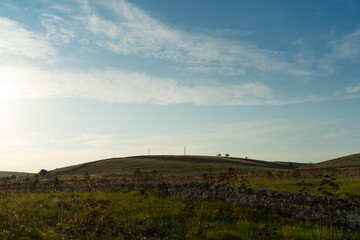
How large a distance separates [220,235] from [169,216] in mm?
5698

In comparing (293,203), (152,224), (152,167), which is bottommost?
(152,224)

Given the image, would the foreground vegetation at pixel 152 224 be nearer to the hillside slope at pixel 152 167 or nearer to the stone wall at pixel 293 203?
the stone wall at pixel 293 203

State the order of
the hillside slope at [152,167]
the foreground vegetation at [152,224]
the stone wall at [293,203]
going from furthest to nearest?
1. the hillside slope at [152,167]
2. the stone wall at [293,203]
3. the foreground vegetation at [152,224]

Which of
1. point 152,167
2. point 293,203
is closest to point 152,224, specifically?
point 293,203

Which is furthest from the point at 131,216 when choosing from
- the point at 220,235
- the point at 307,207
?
the point at 307,207

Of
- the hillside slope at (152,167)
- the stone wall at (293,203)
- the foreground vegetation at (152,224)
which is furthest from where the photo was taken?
the hillside slope at (152,167)

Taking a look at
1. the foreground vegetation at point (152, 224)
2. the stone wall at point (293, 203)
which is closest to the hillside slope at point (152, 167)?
the stone wall at point (293, 203)

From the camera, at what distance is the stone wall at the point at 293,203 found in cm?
1235

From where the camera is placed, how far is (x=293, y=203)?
1378cm

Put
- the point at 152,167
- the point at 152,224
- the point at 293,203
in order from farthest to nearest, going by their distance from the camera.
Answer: the point at 152,167 → the point at 293,203 → the point at 152,224

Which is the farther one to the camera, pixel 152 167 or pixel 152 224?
Answer: pixel 152 167

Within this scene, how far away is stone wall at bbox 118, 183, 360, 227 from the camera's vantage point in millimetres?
12355

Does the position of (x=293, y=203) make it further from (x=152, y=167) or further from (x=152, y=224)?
(x=152, y=167)

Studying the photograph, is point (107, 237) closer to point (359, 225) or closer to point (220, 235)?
point (220, 235)
